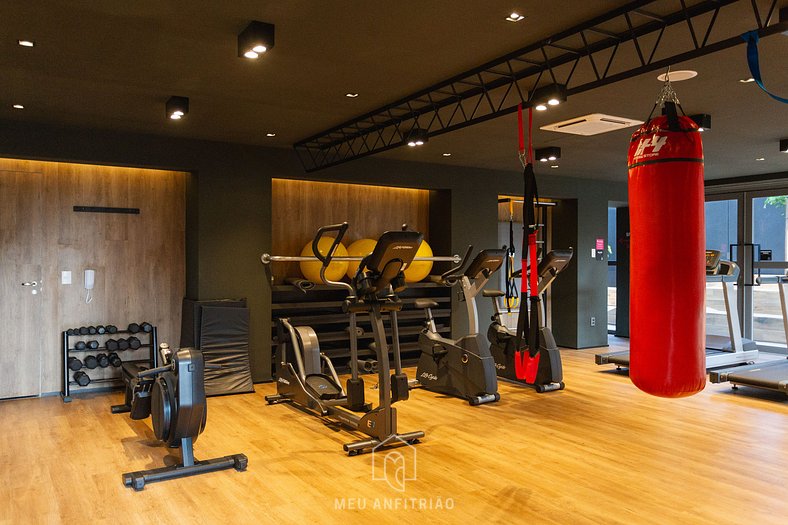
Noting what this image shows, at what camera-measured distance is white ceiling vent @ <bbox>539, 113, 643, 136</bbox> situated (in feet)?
18.2

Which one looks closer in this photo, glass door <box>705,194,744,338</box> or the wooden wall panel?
the wooden wall panel

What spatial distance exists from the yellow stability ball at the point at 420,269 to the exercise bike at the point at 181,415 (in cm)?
399

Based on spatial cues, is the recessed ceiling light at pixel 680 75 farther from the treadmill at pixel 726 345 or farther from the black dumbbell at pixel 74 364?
the black dumbbell at pixel 74 364

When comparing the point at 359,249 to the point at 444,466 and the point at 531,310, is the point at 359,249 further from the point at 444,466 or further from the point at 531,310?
the point at 531,310

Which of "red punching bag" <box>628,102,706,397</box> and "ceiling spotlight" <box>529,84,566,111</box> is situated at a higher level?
"ceiling spotlight" <box>529,84,566,111</box>

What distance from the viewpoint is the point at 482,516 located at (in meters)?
3.29

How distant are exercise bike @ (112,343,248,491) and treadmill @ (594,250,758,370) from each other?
201 inches

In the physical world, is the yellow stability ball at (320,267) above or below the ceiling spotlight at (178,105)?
below

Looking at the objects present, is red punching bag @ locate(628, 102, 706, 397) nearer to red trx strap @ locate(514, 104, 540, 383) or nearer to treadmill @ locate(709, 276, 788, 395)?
red trx strap @ locate(514, 104, 540, 383)

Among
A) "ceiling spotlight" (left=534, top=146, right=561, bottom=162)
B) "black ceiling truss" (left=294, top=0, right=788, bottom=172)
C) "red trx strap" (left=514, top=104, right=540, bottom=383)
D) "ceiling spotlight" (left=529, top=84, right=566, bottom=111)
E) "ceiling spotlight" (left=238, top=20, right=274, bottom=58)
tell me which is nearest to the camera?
"black ceiling truss" (left=294, top=0, right=788, bottom=172)

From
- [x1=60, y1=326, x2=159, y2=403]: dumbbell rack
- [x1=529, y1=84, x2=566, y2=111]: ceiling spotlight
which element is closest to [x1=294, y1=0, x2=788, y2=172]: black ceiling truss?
[x1=529, y1=84, x2=566, y2=111]: ceiling spotlight

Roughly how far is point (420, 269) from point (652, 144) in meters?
5.17

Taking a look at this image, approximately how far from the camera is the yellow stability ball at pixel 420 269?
25.2 ft

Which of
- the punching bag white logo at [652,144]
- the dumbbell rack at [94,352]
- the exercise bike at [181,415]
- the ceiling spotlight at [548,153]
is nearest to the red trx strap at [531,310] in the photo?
the punching bag white logo at [652,144]
